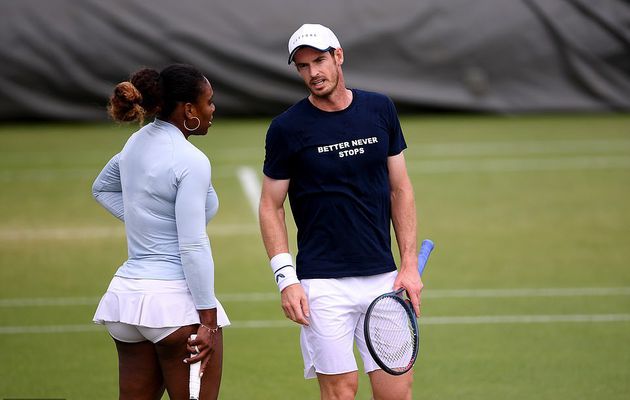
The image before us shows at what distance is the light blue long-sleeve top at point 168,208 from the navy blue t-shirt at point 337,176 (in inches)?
23.0

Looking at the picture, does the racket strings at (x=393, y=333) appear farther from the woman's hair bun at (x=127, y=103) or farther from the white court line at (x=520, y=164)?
the white court line at (x=520, y=164)

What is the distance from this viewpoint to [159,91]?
5.13 meters

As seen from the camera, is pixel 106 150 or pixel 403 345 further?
pixel 106 150

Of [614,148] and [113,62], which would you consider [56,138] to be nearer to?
[113,62]

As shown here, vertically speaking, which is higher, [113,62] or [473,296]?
[113,62]

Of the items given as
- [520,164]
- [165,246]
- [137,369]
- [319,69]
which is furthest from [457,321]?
[520,164]

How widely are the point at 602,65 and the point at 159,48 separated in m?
7.20

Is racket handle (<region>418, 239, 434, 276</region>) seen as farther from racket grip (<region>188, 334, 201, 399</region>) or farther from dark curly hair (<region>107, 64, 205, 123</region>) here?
dark curly hair (<region>107, 64, 205, 123</region>)

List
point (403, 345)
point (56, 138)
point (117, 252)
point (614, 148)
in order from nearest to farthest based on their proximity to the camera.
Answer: point (403, 345) < point (117, 252) < point (614, 148) < point (56, 138)

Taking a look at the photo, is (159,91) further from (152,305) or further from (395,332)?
(395,332)

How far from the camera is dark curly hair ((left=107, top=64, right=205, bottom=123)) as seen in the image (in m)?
5.08

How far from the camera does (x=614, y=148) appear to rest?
1723 cm

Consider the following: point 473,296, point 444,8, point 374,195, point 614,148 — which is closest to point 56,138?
point 444,8

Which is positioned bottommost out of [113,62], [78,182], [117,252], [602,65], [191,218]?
[191,218]
